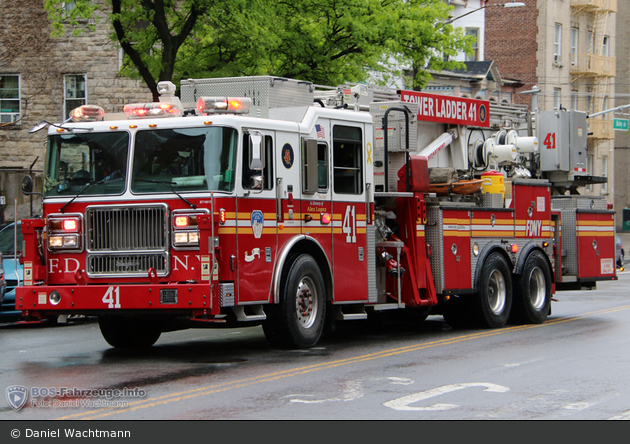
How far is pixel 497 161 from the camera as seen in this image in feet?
50.4

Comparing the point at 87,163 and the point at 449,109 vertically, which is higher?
the point at 449,109

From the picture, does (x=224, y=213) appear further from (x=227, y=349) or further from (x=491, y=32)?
(x=491, y=32)

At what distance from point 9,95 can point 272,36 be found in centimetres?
1288

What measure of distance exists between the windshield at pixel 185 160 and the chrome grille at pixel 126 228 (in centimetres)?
27

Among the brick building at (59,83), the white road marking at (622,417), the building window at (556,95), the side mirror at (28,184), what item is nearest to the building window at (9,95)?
the brick building at (59,83)

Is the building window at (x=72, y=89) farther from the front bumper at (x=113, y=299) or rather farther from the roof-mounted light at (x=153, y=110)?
the front bumper at (x=113, y=299)

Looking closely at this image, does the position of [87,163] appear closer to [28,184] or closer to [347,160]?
[28,184]

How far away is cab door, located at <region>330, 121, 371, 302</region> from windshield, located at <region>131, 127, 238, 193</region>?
202 centimetres

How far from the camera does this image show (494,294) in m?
14.3

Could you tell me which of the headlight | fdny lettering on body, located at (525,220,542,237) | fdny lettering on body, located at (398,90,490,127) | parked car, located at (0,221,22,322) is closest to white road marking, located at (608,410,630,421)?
the headlight

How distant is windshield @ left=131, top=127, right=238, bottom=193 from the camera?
33.1 ft

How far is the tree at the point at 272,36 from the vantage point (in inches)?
728

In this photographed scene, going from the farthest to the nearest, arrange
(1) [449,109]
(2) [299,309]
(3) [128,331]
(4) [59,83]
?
(4) [59,83] < (1) [449,109] < (3) [128,331] < (2) [299,309]

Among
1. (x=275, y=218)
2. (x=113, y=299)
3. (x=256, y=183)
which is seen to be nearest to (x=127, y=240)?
(x=113, y=299)
